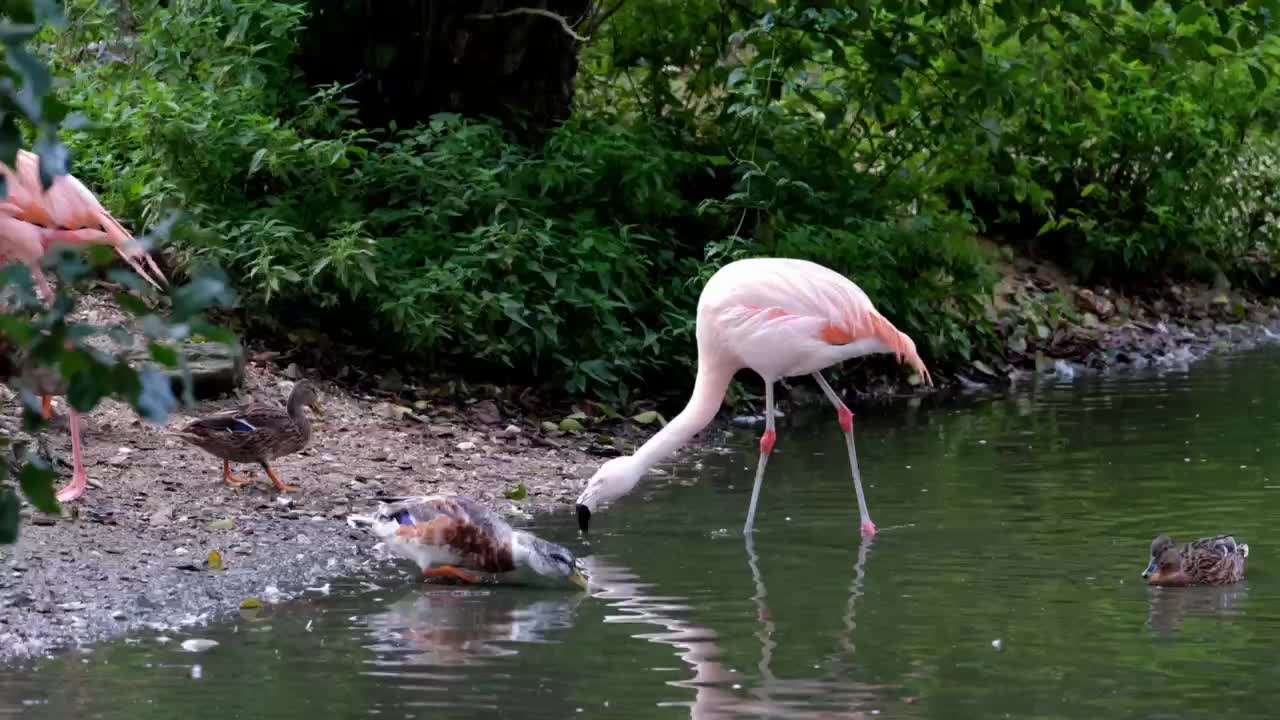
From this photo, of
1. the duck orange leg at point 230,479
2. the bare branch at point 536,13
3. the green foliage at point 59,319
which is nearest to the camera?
the green foliage at point 59,319

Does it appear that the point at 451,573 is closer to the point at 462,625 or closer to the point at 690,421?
the point at 462,625

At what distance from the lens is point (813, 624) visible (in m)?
6.84

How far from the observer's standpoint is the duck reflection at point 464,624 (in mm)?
6418

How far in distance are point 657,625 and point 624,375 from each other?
541 cm

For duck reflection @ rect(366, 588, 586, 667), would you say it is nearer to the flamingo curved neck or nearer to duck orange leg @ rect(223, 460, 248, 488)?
the flamingo curved neck

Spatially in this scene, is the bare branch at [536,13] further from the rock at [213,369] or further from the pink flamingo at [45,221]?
the pink flamingo at [45,221]

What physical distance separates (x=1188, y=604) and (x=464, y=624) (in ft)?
9.11

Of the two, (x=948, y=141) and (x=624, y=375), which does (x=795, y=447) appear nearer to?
(x=624, y=375)

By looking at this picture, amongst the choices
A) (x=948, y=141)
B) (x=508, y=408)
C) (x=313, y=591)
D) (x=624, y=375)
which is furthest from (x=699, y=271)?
(x=313, y=591)

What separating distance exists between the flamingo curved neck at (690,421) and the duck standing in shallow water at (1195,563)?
244cm

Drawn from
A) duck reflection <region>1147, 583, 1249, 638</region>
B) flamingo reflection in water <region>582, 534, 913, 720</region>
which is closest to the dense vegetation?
flamingo reflection in water <region>582, 534, 913, 720</region>

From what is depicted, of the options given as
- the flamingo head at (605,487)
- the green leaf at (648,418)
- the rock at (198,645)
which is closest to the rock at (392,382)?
the green leaf at (648,418)

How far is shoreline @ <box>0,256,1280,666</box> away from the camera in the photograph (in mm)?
6941

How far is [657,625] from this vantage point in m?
6.81
